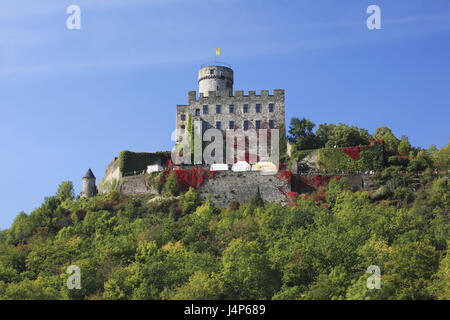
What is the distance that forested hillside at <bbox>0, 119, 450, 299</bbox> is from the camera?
63.2m

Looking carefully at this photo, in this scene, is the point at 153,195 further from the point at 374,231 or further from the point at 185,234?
the point at 374,231

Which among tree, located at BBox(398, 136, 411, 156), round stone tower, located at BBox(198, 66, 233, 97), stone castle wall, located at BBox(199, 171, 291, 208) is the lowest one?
stone castle wall, located at BBox(199, 171, 291, 208)

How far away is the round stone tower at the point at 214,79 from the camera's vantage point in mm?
104188

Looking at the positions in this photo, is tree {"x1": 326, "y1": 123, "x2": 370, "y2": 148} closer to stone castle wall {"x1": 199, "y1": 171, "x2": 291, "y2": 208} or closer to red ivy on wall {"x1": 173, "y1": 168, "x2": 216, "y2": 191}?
stone castle wall {"x1": 199, "y1": 171, "x2": 291, "y2": 208}

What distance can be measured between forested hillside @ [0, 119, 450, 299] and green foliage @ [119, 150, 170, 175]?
633 centimetres

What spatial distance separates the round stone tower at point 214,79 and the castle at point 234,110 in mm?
3957

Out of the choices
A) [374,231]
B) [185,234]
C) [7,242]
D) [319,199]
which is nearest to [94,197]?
[7,242]

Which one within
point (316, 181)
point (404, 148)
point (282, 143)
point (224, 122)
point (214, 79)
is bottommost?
point (316, 181)

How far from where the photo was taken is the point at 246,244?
2714 inches

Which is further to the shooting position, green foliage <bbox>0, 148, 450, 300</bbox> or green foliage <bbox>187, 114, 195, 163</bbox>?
green foliage <bbox>187, 114, 195, 163</bbox>

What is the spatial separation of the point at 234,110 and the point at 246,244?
32245 mm

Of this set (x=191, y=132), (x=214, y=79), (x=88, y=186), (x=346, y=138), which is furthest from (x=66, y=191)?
(x=346, y=138)

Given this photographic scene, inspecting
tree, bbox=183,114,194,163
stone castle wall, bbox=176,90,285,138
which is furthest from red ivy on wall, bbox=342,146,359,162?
tree, bbox=183,114,194,163

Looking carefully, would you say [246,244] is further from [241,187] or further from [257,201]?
[241,187]
